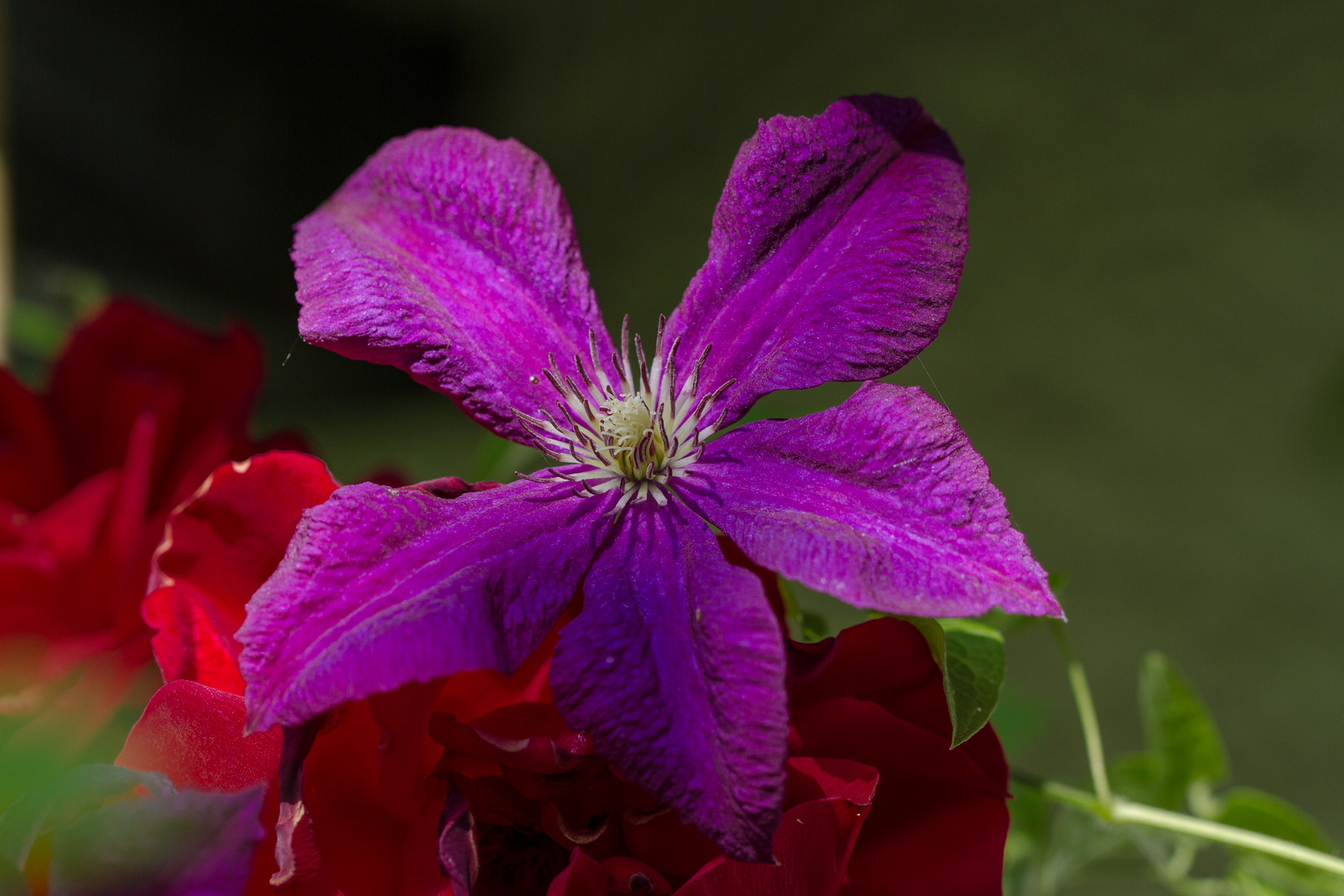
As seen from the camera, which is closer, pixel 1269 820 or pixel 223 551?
pixel 223 551

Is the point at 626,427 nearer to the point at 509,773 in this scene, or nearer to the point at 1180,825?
the point at 509,773

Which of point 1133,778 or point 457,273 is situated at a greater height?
point 457,273

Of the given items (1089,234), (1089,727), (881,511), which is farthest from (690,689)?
(1089,234)

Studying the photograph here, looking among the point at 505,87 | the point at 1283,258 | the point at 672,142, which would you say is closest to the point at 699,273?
the point at 1283,258

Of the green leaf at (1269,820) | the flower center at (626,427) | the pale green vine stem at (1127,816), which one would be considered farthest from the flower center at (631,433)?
the green leaf at (1269,820)

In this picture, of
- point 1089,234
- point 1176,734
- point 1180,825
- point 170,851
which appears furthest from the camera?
point 1089,234

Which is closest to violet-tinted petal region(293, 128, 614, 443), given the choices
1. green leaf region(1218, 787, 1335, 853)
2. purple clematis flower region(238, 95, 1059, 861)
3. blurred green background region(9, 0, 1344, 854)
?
purple clematis flower region(238, 95, 1059, 861)
